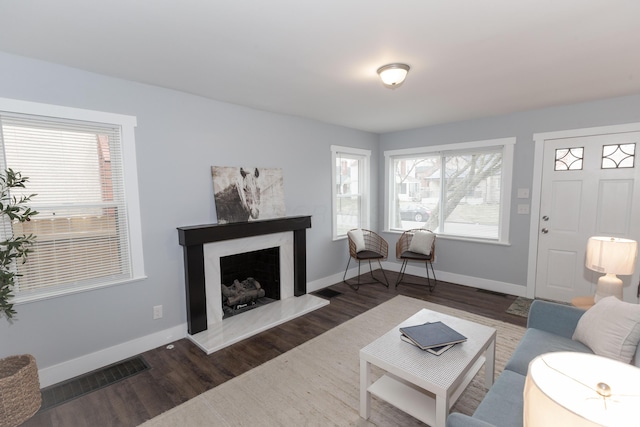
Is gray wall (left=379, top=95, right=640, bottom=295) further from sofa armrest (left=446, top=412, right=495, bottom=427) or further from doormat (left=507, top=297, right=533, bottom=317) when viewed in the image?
sofa armrest (left=446, top=412, right=495, bottom=427)

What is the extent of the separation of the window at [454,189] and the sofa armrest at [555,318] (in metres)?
2.20

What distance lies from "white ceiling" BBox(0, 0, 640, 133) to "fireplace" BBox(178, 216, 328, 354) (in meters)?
1.43

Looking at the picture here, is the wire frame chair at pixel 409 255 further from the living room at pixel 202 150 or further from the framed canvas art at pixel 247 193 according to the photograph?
the framed canvas art at pixel 247 193

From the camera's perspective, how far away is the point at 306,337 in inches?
118

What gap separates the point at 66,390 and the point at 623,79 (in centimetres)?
532

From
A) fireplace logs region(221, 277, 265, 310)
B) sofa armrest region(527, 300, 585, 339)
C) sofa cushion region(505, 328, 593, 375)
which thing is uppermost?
sofa armrest region(527, 300, 585, 339)

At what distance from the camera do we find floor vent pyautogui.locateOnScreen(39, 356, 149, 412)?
216 cm

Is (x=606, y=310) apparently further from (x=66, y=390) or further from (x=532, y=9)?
(x=66, y=390)

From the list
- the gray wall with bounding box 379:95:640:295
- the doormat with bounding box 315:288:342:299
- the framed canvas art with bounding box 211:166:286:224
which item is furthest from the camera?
the doormat with bounding box 315:288:342:299

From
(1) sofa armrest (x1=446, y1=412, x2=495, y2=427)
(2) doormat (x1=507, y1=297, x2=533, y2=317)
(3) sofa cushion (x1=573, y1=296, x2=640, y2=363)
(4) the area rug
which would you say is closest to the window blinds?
(4) the area rug

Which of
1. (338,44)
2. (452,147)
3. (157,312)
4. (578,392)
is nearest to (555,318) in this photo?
(578,392)

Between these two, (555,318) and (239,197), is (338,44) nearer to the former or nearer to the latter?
(239,197)

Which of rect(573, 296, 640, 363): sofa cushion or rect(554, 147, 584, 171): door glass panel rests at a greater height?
rect(554, 147, 584, 171): door glass panel

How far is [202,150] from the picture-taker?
3092mm
